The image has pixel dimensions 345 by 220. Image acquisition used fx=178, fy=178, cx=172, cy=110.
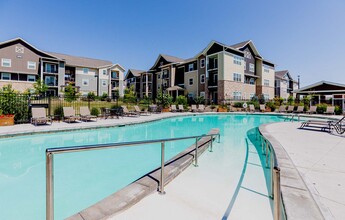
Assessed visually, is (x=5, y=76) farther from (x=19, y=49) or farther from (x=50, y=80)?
(x=50, y=80)

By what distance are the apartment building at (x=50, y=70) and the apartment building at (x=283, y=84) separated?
38350mm

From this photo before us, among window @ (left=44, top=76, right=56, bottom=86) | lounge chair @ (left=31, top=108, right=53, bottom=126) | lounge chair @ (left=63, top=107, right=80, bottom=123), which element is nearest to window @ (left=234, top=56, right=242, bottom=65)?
lounge chair @ (left=63, top=107, right=80, bottom=123)

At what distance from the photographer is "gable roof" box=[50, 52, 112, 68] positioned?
3742 centimetres

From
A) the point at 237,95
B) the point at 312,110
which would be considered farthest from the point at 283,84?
the point at 312,110

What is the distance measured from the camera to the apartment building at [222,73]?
2905 cm

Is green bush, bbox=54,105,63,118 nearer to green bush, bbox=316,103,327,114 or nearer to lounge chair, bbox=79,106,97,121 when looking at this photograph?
lounge chair, bbox=79,106,97,121

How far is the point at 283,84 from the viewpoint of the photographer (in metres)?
44.3

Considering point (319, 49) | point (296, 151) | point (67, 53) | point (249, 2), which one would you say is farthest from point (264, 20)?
point (67, 53)

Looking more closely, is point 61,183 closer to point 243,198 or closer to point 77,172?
point 77,172

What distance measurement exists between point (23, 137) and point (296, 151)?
1155 centimetres

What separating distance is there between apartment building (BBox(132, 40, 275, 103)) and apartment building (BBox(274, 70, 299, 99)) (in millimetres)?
7169

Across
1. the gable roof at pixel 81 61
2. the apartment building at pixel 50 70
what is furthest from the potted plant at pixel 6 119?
the gable roof at pixel 81 61

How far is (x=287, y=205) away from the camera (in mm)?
2531

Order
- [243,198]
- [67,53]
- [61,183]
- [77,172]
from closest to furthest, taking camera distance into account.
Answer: [243,198]
[61,183]
[77,172]
[67,53]
